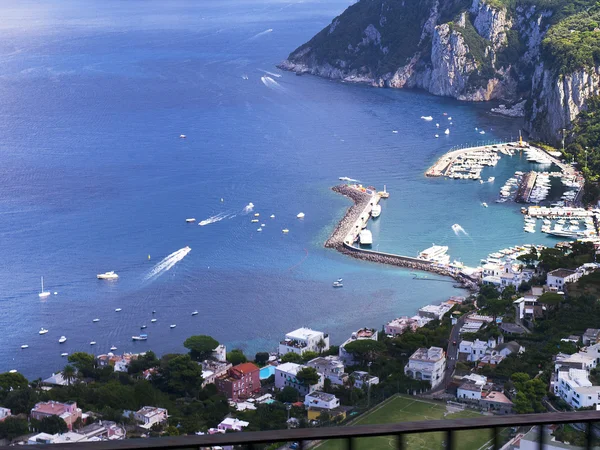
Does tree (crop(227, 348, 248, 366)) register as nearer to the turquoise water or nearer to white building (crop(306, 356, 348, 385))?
the turquoise water

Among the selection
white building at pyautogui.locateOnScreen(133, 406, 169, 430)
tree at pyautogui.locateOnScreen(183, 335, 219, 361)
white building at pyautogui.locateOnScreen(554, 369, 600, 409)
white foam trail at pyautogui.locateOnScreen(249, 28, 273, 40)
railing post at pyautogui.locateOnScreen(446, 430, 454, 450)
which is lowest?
tree at pyautogui.locateOnScreen(183, 335, 219, 361)

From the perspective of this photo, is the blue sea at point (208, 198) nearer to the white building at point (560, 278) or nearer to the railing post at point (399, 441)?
the white building at point (560, 278)

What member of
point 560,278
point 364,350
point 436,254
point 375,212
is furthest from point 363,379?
point 375,212

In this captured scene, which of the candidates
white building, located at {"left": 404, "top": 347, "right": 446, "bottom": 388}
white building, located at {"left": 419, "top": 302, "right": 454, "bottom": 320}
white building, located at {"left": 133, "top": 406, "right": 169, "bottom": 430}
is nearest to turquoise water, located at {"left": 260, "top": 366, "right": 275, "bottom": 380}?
white building, located at {"left": 404, "top": 347, "right": 446, "bottom": 388}

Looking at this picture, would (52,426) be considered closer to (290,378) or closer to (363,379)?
(290,378)

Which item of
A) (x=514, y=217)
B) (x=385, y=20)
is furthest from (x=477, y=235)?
(x=385, y=20)

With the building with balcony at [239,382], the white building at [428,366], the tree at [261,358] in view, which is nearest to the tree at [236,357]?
the tree at [261,358]
